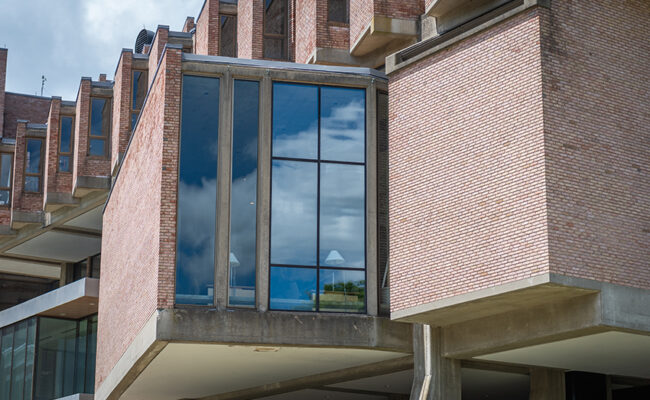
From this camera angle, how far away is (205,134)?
23719 mm

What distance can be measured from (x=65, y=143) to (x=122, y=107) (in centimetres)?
460

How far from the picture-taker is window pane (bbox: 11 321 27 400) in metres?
41.8

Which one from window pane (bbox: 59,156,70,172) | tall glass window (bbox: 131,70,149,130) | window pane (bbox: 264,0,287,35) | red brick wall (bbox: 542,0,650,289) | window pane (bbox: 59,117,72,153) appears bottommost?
red brick wall (bbox: 542,0,650,289)

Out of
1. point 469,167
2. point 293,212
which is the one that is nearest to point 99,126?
point 293,212

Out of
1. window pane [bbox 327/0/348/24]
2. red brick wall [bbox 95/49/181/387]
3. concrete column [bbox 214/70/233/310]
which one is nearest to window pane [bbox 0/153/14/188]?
red brick wall [bbox 95/49/181/387]

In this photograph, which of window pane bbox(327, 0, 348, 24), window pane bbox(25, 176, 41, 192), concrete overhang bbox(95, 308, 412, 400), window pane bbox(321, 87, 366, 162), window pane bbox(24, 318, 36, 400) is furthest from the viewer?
window pane bbox(25, 176, 41, 192)

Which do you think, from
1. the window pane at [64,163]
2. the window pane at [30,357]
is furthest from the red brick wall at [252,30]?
the window pane at [30,357]

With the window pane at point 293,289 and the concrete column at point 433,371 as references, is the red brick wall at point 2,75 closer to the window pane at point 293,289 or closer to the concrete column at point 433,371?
the window pane at point 293,289

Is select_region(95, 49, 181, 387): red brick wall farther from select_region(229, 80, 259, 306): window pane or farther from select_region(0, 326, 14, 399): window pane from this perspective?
select_region(0, 326, 14, 399): window pane

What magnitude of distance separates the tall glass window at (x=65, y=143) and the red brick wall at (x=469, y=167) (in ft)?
64.2

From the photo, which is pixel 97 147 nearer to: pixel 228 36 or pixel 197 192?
pixel 228 36

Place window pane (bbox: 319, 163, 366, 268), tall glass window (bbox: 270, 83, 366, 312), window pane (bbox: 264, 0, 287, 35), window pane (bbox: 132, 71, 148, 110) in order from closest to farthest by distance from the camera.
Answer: tall glass window (bbox: 270, 83, 366, 312), window pane (bbox: 319, 163, 366, 268), window pane (bbox: 264, 0, 287, 35), window pane (bbox: 132, 71, 148, 110)

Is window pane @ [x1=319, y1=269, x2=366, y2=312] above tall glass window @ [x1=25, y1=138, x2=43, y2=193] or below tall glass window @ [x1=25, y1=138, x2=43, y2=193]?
below

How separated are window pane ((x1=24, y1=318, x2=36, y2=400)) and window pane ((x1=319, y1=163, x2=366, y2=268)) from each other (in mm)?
21341
